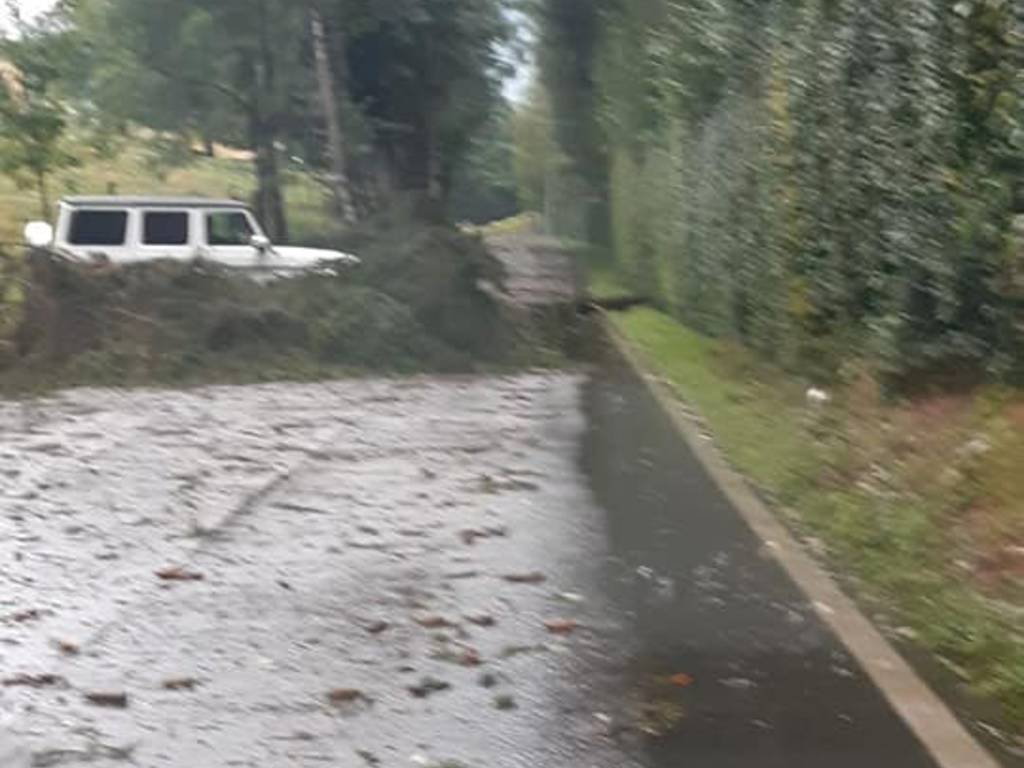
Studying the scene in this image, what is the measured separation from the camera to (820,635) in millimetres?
7820

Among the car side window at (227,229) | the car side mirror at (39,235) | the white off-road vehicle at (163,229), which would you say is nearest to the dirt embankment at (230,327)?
the car side mirror at (39,235)

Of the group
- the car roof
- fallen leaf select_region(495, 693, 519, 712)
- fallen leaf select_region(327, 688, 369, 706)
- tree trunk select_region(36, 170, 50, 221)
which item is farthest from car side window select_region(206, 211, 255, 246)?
fallen leaf select_region(495, 693, 519, 712)

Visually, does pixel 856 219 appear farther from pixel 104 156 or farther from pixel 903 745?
pixel 104 156

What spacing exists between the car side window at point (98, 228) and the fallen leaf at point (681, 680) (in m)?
18.2

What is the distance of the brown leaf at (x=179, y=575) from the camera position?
9.34 meters

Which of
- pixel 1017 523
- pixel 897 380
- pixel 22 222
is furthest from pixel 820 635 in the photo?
pixel 22 222

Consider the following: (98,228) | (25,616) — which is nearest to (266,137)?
(98,228)

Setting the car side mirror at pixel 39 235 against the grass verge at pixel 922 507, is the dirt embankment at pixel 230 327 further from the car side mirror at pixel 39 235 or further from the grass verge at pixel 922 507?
the grass verge at pixel 922 507

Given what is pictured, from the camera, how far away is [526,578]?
9.19m

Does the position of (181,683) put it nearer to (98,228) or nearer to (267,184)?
(98,228)

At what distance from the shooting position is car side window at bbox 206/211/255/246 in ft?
79.6

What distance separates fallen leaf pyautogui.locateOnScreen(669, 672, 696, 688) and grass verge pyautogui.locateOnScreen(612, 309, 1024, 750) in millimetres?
985

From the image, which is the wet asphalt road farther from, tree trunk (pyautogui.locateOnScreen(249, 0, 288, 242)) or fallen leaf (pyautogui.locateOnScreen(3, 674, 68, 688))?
tree trunk (pyautogui.locateOnScreen(249, 0, 288, 242))

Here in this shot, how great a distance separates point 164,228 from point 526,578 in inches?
631
